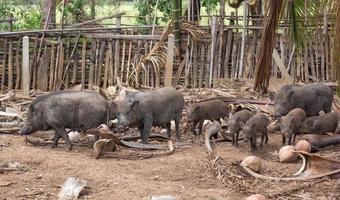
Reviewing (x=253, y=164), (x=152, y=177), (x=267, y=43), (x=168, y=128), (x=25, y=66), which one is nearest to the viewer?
(x=152, y=177)

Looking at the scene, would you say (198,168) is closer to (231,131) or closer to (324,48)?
(231,131)

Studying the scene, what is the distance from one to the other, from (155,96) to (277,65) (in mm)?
6000

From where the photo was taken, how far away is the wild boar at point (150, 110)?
8.70 meters

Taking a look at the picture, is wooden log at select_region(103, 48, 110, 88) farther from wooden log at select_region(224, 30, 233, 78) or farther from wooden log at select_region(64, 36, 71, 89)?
wooden log at select_region(224, 30, 233, 78)

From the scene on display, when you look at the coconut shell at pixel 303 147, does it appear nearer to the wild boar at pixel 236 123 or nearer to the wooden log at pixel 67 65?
the wild boar at pixel 236 123

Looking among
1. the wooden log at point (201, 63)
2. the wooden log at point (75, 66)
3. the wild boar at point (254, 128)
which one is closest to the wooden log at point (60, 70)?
the wooden log at point (75, 66)

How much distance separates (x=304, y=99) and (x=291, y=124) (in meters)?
1.54

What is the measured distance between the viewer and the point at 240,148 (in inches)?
348

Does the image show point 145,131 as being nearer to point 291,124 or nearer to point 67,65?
point 291,124

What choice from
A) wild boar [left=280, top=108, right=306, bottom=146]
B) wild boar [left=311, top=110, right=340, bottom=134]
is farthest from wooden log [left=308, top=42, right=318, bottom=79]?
wild boar [left=280, top=108, right=306, bottom=146]

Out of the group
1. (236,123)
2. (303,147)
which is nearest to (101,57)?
(236,123)

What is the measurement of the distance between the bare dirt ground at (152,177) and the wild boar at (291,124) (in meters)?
0.54

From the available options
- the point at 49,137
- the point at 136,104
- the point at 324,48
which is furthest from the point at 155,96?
the point at 324,48

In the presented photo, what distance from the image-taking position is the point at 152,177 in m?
7.12
